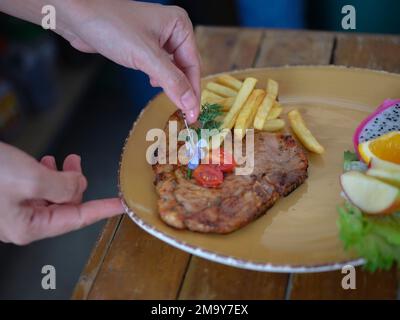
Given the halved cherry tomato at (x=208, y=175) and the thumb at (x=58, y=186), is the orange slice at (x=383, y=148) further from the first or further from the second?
the thumb at (x=58, y=186)

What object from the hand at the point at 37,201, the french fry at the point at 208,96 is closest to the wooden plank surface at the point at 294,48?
the french fry at the point at 208,96

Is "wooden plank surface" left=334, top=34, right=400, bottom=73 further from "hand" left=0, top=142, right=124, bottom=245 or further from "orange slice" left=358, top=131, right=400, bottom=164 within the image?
"hand" left=0, top=142, right=124, bottom=245

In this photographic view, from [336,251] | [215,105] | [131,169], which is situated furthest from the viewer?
[215,105]

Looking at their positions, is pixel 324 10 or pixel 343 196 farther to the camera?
pixel 324 10
